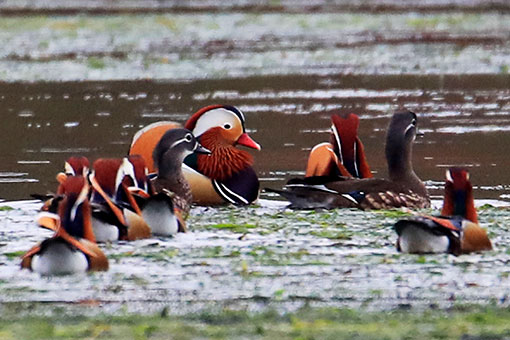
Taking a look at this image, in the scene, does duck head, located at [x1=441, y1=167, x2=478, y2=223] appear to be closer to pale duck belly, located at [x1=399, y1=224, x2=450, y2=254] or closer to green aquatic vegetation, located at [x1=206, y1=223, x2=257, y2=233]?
pale duck belly, located at [x1=399, y1=224, x2=450, y2=254]

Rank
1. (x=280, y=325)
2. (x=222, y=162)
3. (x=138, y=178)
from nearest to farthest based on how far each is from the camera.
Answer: (x=280, y=325) → (x=138, y=178) → (x=222, y=162)

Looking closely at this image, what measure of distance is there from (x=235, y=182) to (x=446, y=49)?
13813 millimetres

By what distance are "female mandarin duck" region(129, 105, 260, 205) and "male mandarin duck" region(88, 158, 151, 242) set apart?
75.1 inches

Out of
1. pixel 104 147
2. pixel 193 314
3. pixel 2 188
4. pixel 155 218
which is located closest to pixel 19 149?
pixel 104 147

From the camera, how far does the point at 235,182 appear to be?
1030 centimetres

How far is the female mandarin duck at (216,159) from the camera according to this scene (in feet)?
33.8

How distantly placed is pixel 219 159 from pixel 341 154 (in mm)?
946

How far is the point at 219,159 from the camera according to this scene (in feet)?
34.4

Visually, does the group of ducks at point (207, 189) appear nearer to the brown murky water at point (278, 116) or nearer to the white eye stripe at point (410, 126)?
the white eye stripe at point (410, 126)

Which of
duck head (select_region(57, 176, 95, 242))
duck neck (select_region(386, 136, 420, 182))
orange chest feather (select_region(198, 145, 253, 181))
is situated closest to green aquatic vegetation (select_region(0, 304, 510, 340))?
duck head (select_region(57, 176, 95, 242))

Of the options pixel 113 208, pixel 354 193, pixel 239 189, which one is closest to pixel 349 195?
pixel 354 193

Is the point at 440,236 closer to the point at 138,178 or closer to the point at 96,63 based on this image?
the point at 138,178

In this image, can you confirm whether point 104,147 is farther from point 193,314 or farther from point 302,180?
point 193,314

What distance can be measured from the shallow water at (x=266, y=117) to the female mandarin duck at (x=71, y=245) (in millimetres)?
115
